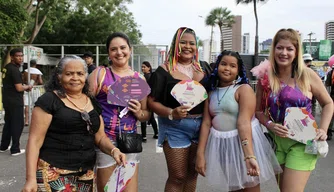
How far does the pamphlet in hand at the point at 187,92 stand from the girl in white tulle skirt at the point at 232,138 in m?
0.19

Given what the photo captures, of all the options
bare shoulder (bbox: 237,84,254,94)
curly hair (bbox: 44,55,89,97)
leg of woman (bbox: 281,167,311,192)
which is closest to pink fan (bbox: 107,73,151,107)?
Result: curly hair (bbox: 44,55,89,97)

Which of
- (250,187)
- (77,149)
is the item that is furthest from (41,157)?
(250,187)

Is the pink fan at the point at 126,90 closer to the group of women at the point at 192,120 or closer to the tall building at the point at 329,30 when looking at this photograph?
the group of women at the point at 192,120

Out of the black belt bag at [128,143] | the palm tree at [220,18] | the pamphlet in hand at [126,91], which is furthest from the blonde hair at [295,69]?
the palm tree at [220,18]

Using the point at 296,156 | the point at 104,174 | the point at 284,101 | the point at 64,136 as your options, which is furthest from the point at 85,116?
the point at 296,156

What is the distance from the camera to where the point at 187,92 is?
2525mm

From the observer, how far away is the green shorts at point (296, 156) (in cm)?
252

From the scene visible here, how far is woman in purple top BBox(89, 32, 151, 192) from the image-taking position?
2562mm

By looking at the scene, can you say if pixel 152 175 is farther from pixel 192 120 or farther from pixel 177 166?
pixel 192 120

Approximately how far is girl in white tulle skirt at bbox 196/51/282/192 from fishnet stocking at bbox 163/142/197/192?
16 centimetres

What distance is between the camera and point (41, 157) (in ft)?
7.16

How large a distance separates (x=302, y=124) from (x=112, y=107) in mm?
1512

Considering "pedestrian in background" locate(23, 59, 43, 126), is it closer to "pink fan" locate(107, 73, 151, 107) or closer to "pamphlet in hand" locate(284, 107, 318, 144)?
"pink fan" locate(107, 73, 151, 107)

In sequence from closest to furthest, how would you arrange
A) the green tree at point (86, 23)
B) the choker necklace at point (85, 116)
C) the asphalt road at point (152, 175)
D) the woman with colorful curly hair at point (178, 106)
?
the choker necklace at point (85, 116) < the woman with colorful curly hair at point (178, 106) < the asphalt road at point (152, 175) < the green tree at point (86, 23)
